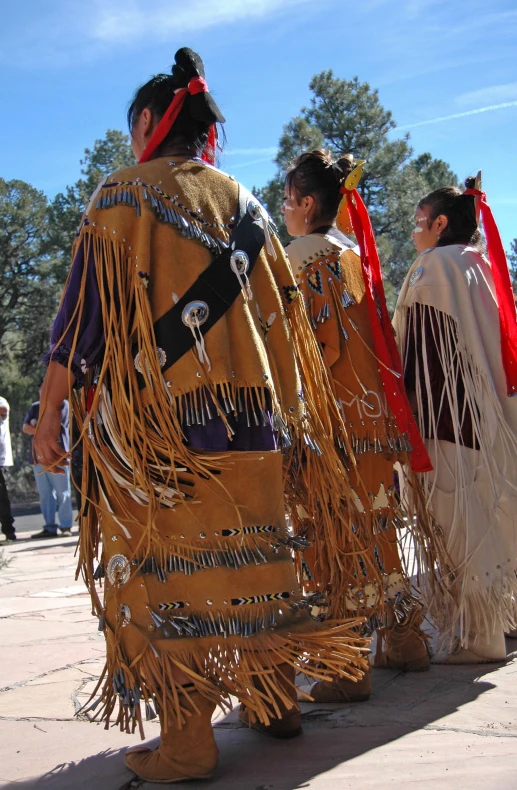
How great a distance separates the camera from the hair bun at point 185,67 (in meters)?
2.32

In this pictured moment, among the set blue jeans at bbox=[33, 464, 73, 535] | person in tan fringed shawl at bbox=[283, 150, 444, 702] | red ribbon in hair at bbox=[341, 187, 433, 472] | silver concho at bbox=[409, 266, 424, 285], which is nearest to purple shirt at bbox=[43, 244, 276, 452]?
person in tan fringed shawl at bbox=[283, 150, 444, 702]

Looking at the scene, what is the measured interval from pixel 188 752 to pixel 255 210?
1.44m

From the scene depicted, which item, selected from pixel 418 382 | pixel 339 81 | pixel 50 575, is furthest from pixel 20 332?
pixel 418 382

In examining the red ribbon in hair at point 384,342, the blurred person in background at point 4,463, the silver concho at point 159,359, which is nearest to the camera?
the silver concho at point 159,359

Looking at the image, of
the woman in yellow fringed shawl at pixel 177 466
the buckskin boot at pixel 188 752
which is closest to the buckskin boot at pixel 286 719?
the woman in yellow fringed shawl at pixel 177 466

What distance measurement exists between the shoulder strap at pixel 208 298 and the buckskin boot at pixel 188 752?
0.83 m

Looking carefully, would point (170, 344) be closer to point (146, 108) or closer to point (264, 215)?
point (264, 215)

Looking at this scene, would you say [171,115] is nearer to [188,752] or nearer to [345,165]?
[345,165]

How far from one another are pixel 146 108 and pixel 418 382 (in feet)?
4.89

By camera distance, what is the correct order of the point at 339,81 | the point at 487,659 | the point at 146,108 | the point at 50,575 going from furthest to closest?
the point at 339,81 < the point at 50,575 < the point at 487,659 < the point at 146,108

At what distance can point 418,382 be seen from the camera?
10.6 ft

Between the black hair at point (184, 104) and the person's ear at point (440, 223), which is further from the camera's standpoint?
the person's ear at point (440, 223)

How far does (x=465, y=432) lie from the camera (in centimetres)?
321

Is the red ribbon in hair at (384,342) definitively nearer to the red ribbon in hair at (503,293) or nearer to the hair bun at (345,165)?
the hair bun at (345,165)
